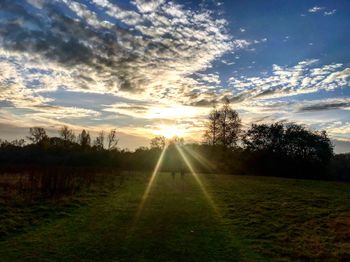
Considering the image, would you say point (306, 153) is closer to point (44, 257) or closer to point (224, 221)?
point (224, 221)

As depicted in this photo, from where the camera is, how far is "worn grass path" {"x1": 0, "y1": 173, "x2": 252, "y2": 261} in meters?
11.0

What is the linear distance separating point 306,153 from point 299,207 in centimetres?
5250

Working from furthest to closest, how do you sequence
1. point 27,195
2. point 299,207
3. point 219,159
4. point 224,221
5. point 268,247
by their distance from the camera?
point 219,159 → point 27,195 → point 299,207 → point 224,221 → point 268,247

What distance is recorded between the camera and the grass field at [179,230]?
11.2 m

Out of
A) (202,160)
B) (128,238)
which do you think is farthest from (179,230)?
(202,160)

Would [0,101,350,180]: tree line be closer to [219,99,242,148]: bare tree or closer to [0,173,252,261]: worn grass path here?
[219,99,242,148]: bare tree

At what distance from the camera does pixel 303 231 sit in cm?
1427

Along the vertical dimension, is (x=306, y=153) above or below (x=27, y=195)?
above

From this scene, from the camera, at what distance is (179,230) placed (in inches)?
579

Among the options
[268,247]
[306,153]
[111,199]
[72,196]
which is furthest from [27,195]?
[306,153]

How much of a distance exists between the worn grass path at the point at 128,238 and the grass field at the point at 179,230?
2 cm

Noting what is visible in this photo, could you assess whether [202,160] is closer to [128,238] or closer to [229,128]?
[229,128]

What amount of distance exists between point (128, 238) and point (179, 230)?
234 centimetres

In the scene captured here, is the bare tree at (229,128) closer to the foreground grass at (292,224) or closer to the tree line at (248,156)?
the tree line at (248,156)
